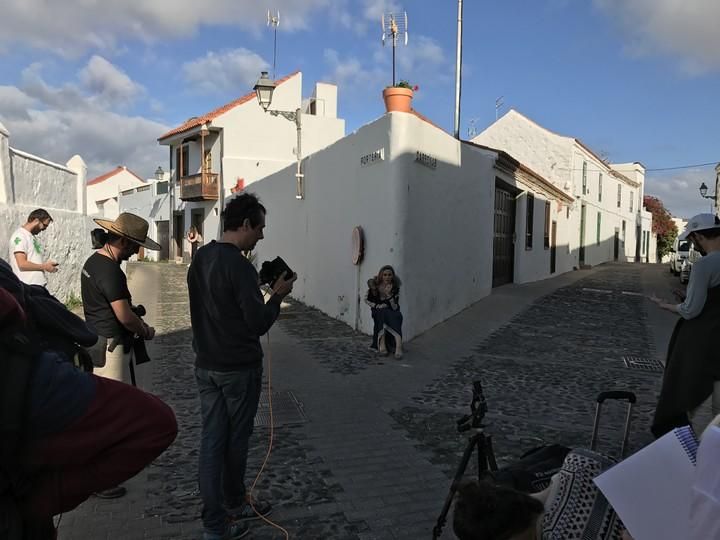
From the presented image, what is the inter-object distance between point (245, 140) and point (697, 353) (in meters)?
24.3

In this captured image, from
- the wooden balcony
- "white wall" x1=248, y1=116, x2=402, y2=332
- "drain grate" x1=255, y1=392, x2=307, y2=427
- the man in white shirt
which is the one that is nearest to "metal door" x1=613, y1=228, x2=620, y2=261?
the wooden balcony

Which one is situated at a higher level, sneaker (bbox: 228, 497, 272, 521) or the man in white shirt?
→ the man in white shirt

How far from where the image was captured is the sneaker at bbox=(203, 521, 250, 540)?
2.95 metres

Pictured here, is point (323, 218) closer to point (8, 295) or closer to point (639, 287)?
point (8, 295)

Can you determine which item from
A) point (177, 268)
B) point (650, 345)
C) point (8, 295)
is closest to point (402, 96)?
point (650, 345)

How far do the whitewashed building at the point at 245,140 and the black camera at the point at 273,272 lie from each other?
22.2 metres

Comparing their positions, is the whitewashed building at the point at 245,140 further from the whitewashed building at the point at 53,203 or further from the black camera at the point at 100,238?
the black camera at the point at 100,238

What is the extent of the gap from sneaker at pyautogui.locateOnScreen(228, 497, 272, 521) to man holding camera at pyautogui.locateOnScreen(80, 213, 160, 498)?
2.96 ft

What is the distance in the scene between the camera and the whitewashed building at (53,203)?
8.56m

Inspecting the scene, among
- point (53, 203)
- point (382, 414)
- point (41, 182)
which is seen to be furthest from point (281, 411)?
point (53, 203)

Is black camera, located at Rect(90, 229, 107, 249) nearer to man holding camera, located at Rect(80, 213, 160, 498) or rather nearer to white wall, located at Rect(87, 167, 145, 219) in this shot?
man holding camera, located at Rect(80, 213, 160, 498)

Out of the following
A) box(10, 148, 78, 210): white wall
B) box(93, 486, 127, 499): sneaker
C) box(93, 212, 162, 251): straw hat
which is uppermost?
box(10, 148, 78, 210): white wall

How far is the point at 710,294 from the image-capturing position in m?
3.47

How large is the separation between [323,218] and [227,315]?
8267 millimetres
